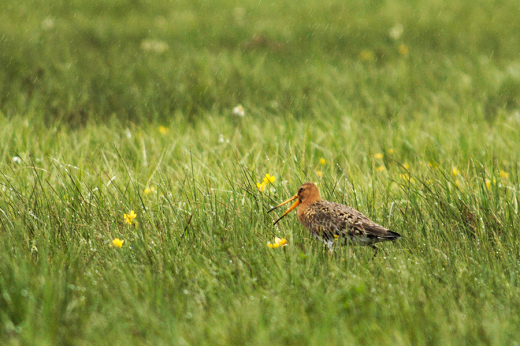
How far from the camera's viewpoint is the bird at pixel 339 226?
2.88 metres

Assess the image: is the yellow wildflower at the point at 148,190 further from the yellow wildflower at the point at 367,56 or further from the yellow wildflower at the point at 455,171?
the yellow wildflower at the point at 367,56

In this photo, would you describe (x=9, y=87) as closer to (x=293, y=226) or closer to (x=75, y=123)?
(x=75, y=123)

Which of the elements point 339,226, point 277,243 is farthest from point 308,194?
point 277,243

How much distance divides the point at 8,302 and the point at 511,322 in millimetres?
2200

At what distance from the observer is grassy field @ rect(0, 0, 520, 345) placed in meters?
2.29

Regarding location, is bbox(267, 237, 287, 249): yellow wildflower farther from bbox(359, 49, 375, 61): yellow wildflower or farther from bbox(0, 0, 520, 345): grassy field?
bbox(359, 49, 375, 61): yellow wildflower

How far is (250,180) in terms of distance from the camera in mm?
4125

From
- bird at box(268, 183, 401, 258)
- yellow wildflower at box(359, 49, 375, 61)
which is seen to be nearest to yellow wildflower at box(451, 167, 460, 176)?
bird at box(268, 183, 401, 258)

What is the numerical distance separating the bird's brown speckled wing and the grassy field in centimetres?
10

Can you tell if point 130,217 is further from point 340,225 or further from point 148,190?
point 340,225

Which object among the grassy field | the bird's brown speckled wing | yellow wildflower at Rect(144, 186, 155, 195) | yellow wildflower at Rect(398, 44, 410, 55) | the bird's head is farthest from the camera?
yellow wildflower at Rect(398, 44, 410, 55)

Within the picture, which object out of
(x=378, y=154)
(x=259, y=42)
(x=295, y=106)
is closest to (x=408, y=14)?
(x=259, y=42)

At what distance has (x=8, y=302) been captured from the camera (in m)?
2.35

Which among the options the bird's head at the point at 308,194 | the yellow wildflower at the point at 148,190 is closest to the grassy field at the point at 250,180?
the yellow wildflower at the point at 148,190
